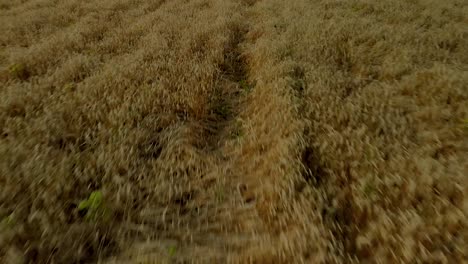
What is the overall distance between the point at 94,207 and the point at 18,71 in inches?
183

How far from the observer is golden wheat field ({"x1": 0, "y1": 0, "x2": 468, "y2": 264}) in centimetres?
262

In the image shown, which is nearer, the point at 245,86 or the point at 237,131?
the point at 237,131

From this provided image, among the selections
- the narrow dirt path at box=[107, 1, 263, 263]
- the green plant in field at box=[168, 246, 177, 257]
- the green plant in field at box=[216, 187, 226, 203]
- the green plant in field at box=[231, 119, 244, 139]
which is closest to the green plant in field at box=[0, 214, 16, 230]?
the narrow dirt path at box=[107, 1, 263, 263]

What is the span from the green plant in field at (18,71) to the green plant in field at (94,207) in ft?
14.4

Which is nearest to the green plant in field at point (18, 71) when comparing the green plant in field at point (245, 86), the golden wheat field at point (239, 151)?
the golden wheat field at point (239, 151)

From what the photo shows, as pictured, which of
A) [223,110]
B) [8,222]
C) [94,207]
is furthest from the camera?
[223,110]

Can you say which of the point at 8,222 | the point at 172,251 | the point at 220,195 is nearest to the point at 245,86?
the point at 220,195

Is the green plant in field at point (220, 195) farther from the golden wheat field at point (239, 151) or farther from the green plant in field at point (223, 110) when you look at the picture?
the green plant in field at point (223, 110)

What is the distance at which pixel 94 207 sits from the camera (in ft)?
9.66

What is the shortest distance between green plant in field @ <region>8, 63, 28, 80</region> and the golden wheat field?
→ 1.2 inches

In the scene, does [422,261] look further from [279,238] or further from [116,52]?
[116,52]

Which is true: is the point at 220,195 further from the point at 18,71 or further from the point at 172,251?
the point at 18,71

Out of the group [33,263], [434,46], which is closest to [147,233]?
[33,263]

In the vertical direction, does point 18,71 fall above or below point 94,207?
below
